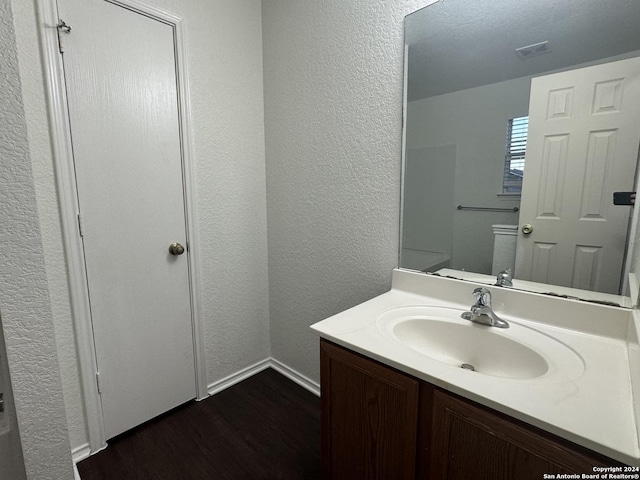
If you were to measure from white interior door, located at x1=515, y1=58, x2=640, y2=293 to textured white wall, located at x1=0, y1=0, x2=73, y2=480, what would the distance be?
5.00ft

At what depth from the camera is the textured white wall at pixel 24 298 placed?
2.57 ft

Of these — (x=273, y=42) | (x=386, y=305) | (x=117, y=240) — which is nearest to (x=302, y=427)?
(x=386, y=305)

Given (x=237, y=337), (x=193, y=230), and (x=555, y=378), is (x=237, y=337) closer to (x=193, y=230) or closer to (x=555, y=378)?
(x=193, y=230)

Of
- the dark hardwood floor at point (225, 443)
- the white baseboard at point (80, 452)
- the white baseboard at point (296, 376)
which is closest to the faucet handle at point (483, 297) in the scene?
the dark hardwood floor at point (225, 443)

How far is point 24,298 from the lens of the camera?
33.1 inches

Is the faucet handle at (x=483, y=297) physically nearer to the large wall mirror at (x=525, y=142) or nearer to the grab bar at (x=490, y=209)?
the large wall mirror at (x=525, y=142)

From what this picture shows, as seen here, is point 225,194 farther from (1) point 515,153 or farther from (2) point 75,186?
(1) point 515,153

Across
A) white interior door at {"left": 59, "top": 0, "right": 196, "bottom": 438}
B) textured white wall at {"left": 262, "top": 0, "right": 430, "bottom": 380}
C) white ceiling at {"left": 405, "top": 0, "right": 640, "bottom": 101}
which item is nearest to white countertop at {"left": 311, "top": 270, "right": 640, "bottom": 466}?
textured white wall at {"left": 262, "top": 0, "right": 430, "bottom": 380}

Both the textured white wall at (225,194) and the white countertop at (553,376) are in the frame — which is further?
the textured white wall at (225,194)

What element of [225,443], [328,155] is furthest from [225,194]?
[225,443]

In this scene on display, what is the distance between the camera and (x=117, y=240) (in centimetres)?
151

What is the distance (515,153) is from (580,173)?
0.20m

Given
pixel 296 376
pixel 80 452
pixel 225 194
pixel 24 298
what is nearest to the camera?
pixel 24 298

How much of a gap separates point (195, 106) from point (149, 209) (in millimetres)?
611
